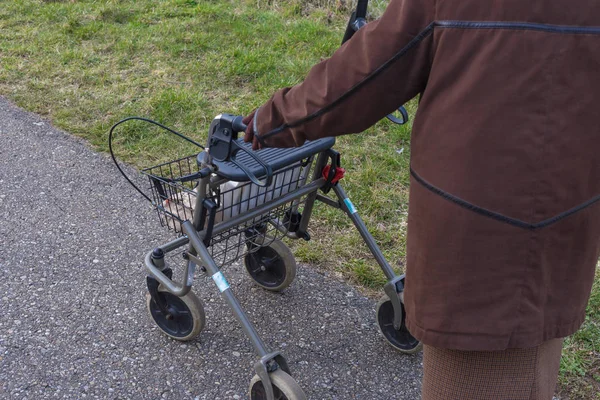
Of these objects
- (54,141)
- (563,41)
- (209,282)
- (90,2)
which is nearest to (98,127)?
(54,141)

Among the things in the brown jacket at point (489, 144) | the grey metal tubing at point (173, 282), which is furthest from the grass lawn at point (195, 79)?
the brown jacket at point (489, 144)

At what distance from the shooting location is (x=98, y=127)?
4.87 meters

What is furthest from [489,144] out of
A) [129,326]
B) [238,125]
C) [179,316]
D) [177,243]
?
[129,326]

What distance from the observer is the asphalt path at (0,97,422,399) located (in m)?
2.71

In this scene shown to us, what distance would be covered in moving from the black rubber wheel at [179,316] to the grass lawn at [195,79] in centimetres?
88

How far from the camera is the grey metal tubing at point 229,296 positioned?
231cm

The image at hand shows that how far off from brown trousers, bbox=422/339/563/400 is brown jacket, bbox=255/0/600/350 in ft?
0.32

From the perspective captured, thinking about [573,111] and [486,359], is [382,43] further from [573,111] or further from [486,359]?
[486,359]

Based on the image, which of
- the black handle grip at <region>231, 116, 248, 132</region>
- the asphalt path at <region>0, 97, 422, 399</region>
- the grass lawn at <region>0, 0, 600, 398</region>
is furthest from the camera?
the grass lawn at <region>0, 0, 600, 398</region>

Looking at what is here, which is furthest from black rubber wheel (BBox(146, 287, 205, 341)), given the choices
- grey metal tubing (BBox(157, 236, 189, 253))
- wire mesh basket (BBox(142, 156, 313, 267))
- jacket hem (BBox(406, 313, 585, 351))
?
jacket hem (BBox(406, 313, 585, 351))

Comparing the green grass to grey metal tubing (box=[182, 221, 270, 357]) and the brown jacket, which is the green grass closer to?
the brown jacket

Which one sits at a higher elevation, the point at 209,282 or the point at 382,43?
the point at 382,43

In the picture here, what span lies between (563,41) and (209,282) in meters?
2.30

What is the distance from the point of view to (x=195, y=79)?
5.62 meters
